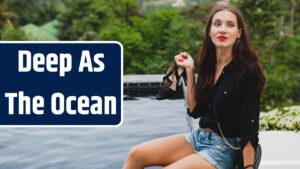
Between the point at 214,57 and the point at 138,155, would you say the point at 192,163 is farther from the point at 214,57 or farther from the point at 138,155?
the point at 214,57

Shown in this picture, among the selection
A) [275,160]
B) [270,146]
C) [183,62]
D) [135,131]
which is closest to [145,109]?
[135,131]

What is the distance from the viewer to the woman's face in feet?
8.23

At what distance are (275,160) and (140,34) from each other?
31.3 ft

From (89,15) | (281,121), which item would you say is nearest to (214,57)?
(281,121)

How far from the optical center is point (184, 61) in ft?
8.48

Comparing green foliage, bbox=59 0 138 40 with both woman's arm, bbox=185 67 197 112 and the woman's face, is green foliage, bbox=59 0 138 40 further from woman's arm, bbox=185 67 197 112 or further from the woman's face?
the woman's face

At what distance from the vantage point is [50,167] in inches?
153

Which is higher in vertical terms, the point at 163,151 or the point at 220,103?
the point at 220,103

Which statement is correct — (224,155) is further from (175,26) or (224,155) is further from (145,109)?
(175,26)

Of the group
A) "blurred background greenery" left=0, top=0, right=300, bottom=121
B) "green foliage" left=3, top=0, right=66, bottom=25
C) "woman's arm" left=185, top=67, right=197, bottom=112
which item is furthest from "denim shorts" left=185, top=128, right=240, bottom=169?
"green foliage" left=3, top=0, right=66, bottom=25

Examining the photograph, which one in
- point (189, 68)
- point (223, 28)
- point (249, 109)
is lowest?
point (249, 109)

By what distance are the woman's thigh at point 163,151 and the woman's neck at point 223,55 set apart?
0.37 metres

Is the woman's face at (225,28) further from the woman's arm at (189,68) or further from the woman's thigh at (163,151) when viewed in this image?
the woman's thigh at (163,151)

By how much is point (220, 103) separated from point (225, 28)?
304 mm
